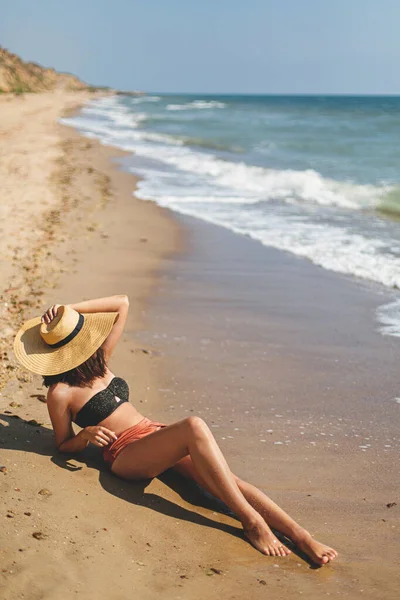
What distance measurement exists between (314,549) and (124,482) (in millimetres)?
1112

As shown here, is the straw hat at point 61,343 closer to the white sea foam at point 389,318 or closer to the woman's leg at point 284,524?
the woman's leg at point 284,524

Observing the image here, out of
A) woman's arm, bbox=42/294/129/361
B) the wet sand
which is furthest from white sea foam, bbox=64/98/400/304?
woman's arm, bbox=42/294/129/361

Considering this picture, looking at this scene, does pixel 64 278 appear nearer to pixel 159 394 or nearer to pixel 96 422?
pixel 159 394

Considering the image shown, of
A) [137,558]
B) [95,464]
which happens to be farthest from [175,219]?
[137,558]

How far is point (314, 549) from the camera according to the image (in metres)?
3.36

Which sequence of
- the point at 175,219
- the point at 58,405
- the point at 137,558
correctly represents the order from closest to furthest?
1. the point at 137,558
2. the point at 58,405
3. the point at 175,219

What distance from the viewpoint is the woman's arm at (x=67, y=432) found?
3762 mm

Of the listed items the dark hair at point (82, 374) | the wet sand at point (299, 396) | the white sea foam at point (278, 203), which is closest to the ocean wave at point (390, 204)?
the white sea foam at point (278, 203)

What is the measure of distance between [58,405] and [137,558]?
100cm

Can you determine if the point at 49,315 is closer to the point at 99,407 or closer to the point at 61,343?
the point at 61,343

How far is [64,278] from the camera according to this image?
7.80 meters

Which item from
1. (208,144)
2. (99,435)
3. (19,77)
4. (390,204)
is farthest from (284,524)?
(19,77)

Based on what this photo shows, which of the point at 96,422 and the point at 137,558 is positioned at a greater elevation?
the point at 96,422

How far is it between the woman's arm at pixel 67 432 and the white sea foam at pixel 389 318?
357 cm
